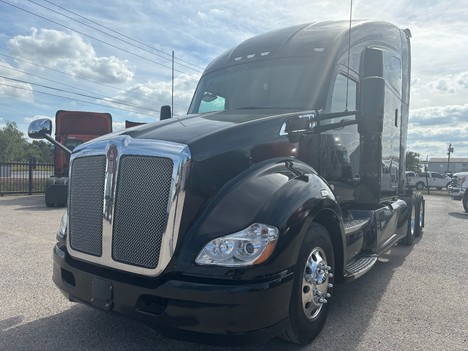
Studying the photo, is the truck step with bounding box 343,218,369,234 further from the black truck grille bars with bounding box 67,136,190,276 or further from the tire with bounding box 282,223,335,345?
the black truck grille bars with bounding box 67,136,190,276

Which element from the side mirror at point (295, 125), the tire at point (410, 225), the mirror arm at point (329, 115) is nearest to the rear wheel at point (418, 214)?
the tire at point (410, 225)

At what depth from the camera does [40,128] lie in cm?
421

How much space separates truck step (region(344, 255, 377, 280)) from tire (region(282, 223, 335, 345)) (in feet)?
1.09

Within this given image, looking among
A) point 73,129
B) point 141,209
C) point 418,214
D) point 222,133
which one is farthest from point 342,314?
point 73,129

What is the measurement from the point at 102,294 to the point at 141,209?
0.65 meters

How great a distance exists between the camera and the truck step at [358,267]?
376 cm

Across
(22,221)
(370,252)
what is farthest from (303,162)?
(22,221)

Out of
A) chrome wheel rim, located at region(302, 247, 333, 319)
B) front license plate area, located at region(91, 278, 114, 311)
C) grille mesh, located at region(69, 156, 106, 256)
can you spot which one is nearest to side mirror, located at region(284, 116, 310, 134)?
chrome wheel rim, located at region(302, 247, 333, 319)

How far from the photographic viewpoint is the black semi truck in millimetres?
2596

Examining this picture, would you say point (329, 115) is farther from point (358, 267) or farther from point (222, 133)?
point (358, 267)

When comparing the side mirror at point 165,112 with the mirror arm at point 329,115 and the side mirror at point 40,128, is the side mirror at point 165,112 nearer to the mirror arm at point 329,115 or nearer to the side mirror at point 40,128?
the side mirror at point 40,128

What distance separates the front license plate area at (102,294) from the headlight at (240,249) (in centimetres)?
69

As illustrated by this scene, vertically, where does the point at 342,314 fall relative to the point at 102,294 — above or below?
below

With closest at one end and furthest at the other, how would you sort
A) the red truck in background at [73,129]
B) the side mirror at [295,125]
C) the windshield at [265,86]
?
the side mirror at [295,125] → the windshield at [265,86] → the red truck in background at [73,129]
